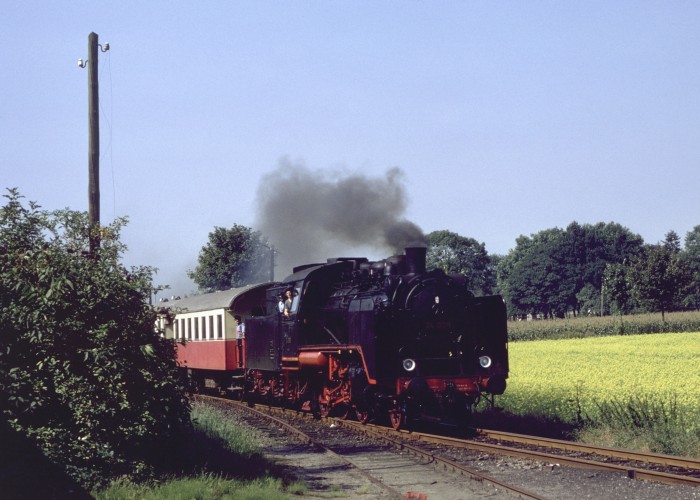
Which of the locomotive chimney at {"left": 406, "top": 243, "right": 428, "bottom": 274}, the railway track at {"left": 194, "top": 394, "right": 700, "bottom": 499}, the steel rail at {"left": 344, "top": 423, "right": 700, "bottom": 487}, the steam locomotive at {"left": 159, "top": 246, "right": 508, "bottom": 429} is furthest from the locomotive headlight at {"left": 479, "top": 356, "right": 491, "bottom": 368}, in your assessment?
the locomotive chimney at {"left": 406, "top": 243, "right": 428, "bottom": 274}

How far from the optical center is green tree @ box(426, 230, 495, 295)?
372 feet

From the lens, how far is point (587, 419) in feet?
49.3

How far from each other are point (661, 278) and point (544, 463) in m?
52.1

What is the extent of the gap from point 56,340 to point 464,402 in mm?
8045

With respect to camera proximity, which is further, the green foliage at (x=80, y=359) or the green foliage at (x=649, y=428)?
the green foliage at (x=649, y=428)

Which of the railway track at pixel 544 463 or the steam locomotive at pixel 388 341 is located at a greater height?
the steam locomotive at pixel 388 341

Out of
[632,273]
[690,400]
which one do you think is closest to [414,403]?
[690,400]

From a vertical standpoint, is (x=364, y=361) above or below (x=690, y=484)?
above

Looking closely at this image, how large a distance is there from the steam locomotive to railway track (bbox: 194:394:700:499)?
0.93 metres

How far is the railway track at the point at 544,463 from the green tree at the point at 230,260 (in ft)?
143

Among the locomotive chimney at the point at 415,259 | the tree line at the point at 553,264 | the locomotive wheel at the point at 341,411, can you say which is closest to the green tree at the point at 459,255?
the tree line at the point at 553,264

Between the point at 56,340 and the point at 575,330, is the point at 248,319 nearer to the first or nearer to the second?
the point at 56,340

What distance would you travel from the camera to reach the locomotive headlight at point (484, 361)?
15.2 m

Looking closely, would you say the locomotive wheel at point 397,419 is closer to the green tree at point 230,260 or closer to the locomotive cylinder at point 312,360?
the locomotive cylinder at point 312,360
